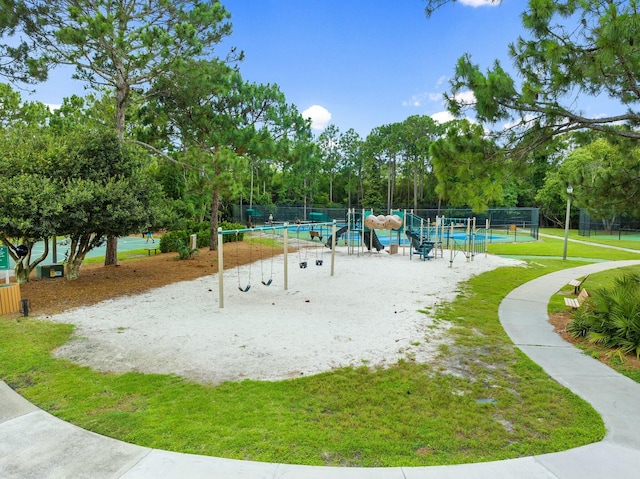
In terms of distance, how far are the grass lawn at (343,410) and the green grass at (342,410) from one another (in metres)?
0.01

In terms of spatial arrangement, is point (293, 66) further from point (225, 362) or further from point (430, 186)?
point (430, 186)

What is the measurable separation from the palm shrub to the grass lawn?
169cm

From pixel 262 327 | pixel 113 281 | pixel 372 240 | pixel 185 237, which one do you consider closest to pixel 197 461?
pixel 262 327

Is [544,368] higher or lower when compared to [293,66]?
lower

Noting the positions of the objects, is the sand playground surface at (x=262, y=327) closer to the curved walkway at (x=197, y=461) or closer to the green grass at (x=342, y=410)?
the green grass at (x=342, y=410)

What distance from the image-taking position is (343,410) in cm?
444

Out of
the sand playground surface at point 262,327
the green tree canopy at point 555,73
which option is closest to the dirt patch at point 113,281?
the sand playground surface at point 262,327

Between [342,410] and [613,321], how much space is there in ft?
17.6

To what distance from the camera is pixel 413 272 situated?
48.8ft

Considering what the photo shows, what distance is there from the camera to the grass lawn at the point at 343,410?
12.1ft

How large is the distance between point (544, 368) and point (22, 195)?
1093cm

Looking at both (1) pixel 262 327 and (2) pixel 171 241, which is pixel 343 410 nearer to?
(1) pixel 262 327

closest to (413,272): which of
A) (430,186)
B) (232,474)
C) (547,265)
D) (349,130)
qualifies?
(547,265)

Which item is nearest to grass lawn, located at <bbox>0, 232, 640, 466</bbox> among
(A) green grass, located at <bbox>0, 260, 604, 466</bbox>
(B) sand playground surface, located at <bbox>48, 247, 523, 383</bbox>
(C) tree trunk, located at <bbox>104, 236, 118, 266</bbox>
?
(A) green grass, located at <bbox>0, 260, 604, 466</bbox>
